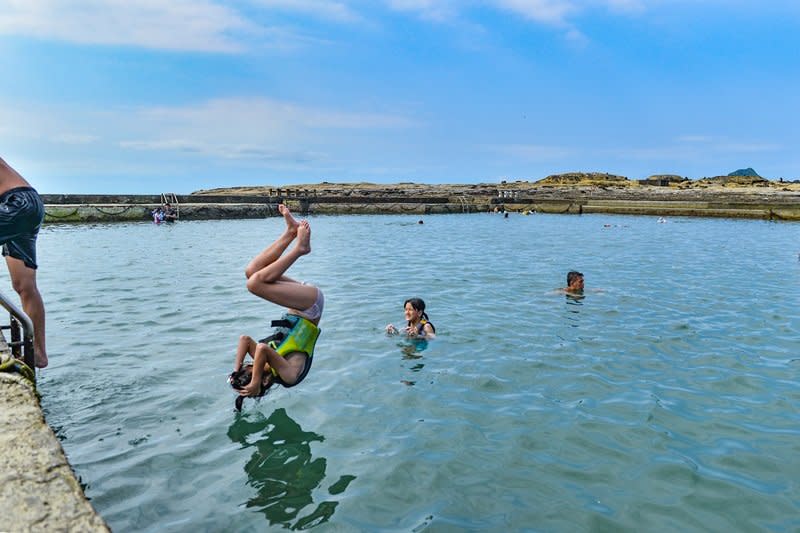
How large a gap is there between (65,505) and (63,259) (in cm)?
2154

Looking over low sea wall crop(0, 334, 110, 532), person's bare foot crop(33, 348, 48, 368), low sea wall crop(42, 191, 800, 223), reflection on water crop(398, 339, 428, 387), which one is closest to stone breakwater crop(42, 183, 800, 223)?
Answer: low sea wall crop(42, 191, 800, 223)

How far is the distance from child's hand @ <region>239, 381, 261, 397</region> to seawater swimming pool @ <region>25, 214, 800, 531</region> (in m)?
0.50

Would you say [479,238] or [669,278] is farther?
[479,238]

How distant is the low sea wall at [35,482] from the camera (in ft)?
9.70

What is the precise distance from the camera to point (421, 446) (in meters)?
6.14

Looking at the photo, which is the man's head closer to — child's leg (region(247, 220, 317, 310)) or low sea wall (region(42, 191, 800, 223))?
child's leg (region(247, 220, 317, 310))

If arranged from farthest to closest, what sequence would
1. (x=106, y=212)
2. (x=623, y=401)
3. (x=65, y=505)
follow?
1. (x=106, y=212)
2. (x=623, y=401)
3. (x=65, y=505)

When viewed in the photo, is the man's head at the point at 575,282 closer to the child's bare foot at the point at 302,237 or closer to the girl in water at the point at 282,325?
the girl in water at the point at 282,325

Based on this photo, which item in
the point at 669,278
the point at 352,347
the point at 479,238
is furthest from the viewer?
the point at 479,238

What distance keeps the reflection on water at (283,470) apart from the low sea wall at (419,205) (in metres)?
42.9

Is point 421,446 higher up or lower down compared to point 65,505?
lower down

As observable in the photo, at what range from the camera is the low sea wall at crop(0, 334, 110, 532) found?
2955mm

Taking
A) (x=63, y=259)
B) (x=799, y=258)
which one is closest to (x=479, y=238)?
(x=799, y=258)

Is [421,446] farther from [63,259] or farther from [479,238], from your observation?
[479,238]
